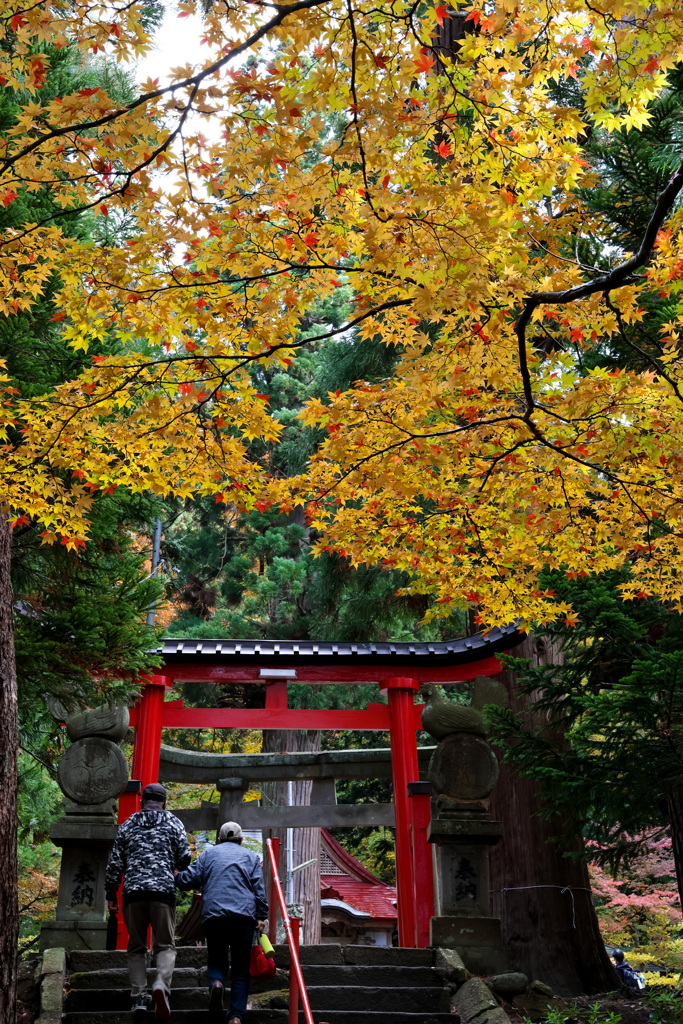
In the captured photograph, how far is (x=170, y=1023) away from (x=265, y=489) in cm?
354

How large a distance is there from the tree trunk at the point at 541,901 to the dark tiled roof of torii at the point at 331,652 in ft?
3.85

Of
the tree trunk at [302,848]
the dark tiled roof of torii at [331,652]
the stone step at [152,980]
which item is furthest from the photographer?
the tree trunk at [302,848]

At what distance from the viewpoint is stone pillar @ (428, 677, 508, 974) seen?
6777 millimetres

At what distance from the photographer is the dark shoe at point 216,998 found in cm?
520

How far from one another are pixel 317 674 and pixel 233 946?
545 cm

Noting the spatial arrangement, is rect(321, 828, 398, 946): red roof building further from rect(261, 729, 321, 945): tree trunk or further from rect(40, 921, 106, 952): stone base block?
rect(40, 921, 106, 952): stone base block

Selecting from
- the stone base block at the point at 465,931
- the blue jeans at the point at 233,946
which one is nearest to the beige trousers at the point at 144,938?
the blue jeans at the point at 233,946

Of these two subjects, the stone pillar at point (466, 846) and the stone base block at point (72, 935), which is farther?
the stone base block at point (72, 935)

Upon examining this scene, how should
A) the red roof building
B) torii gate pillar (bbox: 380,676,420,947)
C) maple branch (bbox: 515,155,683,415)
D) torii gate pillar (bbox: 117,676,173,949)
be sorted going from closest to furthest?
maple branch (bbox: 515,155,683,415)
torii gate pillar (bbox: 380,676,420,947)
torii gate pillar (bbox: 117,676,173,949)
the red roof building

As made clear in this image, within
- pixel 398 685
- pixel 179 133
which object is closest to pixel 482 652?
pixel 398 685

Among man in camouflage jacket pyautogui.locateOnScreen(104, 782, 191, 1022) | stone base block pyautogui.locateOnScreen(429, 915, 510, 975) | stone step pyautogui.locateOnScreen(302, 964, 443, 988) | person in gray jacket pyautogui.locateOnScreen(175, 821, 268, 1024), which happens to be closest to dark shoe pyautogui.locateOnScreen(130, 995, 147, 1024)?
man in camouflage jacket pyautogui.locateOnScreen(104, 782, 191, 1022)

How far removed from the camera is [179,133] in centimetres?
378

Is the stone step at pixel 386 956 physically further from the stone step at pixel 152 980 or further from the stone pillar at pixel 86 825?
the stone pillar at pixel 86 825

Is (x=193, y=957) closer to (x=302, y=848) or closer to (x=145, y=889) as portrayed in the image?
(x=145, y=889)
